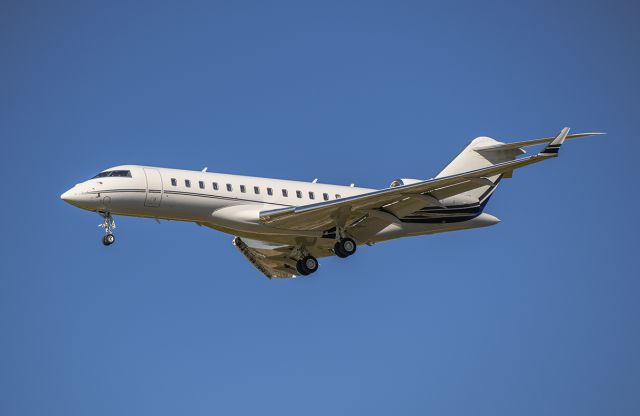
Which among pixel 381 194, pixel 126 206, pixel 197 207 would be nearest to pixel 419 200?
pixel 381 194

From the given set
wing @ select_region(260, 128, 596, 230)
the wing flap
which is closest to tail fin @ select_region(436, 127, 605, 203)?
wing @ select_region(260, 128, 596, 230)

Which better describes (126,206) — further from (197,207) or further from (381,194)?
(381,194)

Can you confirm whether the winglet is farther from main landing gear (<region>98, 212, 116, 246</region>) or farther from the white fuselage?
main landing gear (<region>98, 212, 116, 246</region>)

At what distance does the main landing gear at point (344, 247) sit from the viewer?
33.1m

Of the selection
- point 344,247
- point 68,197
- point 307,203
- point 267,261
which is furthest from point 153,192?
point 267,261

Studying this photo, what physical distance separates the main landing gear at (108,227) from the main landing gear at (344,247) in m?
6.77

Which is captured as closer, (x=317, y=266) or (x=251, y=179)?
(x=251, y=179)

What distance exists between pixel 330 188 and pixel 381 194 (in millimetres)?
2964

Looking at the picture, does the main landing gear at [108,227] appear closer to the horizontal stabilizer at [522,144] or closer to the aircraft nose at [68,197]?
the aircraft nose at [68,197]

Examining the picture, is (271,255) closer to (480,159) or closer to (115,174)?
(115,174)

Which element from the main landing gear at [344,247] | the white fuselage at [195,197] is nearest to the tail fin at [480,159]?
the main landing gear at [344,247]

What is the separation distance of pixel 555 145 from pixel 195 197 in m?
10.3

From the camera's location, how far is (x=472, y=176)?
31.1 metres

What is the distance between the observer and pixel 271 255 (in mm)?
35812
